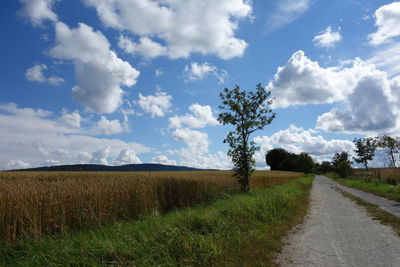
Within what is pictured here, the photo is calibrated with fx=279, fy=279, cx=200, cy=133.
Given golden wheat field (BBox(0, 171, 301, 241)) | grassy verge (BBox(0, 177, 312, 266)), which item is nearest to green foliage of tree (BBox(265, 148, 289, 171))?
golden wheat field (BBox(0, 171, 301, 241))

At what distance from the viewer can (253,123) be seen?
1750cm

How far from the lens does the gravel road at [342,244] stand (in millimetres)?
5539

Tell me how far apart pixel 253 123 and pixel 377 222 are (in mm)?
9236

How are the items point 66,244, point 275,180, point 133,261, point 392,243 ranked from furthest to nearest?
point 275,180 < point 392,243 < point 66,244 < point 133,261

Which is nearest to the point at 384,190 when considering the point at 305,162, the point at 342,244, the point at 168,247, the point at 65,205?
the point at 342,244

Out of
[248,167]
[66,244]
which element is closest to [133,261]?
[66,244]

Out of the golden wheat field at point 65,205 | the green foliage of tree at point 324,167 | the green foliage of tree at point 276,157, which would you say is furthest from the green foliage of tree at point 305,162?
the golden wheat field at point 65,205

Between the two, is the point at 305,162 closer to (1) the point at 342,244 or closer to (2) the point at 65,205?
(1) the point at 342,244

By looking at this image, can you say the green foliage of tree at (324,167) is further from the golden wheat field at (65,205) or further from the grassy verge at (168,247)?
the grassy verge at (168,247)

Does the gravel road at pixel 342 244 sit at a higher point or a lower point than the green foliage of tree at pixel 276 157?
lower

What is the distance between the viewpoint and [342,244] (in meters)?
6.76

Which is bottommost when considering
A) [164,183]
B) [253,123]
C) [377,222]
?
[377,222]

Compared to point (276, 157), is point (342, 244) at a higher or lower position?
lower

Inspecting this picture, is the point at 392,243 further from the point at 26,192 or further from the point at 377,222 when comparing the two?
the point at 26,192
